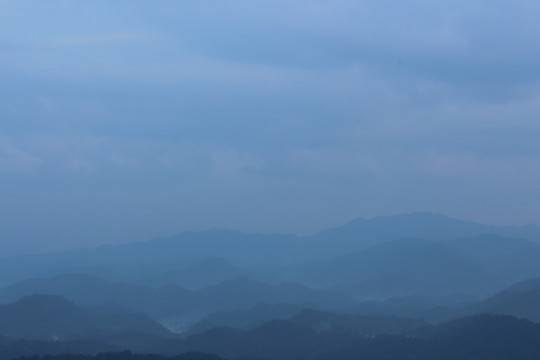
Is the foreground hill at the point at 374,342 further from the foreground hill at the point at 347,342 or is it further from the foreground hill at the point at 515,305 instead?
the foreground hill at the point at 515,305

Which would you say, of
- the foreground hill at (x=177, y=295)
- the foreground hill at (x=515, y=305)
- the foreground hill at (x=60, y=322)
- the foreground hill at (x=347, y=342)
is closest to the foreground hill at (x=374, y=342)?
the foreground hill at (x=347, y=342)

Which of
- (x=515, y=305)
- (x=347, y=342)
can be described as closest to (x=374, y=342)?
(x=347, y=342)

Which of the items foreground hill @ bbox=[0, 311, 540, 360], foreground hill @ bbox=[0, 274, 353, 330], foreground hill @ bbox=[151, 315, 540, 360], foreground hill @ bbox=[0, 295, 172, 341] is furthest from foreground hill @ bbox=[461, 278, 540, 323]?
foreground hill @ bbox=[0, 295, 172, 341]

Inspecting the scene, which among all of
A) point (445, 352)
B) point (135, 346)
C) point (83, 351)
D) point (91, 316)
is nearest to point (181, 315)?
point (91, 316)

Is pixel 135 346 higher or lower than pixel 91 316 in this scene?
lower

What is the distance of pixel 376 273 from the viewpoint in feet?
648

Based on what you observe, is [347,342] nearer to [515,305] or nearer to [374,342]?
[374,342]

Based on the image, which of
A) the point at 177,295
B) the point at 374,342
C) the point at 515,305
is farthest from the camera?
the point at 177,295

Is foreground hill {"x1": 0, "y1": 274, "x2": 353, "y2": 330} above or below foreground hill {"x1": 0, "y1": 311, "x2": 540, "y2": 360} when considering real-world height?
above

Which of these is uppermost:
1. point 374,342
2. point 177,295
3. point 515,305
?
point 177,295

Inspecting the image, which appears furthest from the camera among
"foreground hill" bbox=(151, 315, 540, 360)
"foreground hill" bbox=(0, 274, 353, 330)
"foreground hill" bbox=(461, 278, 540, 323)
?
"foreground hill" bbox=(0, 274, 353, 330)

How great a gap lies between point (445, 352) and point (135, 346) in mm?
35049

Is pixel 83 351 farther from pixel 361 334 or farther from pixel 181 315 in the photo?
pixel 181 315

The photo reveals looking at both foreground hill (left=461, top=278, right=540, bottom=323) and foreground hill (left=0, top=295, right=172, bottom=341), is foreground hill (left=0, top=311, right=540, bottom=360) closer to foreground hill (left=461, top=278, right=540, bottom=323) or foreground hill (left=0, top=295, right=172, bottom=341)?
foreground hill (left=0, top=295, right=172, bottom=341)
